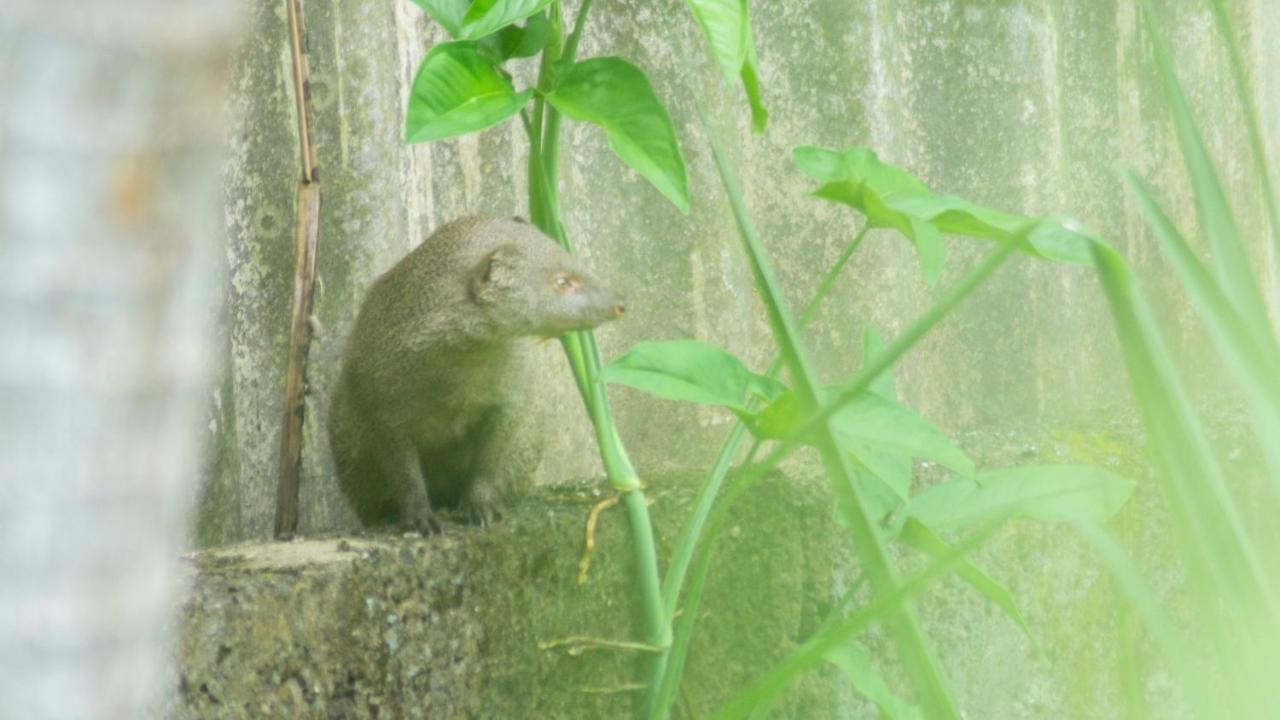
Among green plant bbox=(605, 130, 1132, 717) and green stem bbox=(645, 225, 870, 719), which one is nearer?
green plant bbox=(605, 130, 1132, 717)

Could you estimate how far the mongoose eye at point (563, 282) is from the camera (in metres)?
2.38

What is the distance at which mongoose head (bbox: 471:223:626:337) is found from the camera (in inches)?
92.1

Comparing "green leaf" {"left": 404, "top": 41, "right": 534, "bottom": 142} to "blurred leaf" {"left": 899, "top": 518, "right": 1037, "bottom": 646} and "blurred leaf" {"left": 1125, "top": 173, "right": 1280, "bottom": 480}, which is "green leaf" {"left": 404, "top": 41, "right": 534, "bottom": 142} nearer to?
"blurred leaf" {"left": 899, "top": 518, "right": 1037, "bottom": 646}

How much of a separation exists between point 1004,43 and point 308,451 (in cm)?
155

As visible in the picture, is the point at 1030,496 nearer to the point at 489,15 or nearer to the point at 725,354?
the point at 725,354

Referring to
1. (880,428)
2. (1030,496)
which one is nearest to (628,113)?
(880,428)

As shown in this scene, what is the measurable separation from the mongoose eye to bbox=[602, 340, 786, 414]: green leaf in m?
0.79

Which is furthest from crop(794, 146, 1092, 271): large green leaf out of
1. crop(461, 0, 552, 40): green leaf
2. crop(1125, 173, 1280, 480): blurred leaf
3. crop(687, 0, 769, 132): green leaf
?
crop(1125, 173, 1280, 480): blurred leaf

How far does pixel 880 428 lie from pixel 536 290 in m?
1.05

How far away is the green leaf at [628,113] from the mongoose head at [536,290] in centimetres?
52

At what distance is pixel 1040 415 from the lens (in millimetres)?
2939

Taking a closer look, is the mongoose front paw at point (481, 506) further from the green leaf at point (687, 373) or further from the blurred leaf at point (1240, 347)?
the blurred leaf at point (1240, 347)

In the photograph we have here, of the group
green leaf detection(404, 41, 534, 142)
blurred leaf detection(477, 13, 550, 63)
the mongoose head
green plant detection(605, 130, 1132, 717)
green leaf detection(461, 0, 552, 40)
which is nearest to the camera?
green plant detection(605, 130, 1132, 717)

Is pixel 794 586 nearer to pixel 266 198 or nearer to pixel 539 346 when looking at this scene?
pixel 539 346
